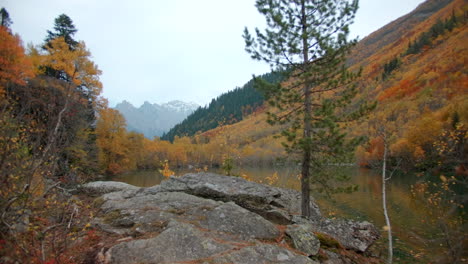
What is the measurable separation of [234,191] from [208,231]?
396 centimetres

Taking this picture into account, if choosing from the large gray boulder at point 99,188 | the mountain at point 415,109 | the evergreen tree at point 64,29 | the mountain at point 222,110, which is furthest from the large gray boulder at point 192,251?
the mountain at point 222,110

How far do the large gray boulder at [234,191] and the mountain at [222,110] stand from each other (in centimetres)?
14472

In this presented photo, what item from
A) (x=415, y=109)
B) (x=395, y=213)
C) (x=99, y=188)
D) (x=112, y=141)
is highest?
(x=112, y=141)

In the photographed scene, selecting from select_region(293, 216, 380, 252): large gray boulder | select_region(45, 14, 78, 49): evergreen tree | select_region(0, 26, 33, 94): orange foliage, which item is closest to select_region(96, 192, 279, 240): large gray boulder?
select_region(293, 216, 380, 252): large gray boulder

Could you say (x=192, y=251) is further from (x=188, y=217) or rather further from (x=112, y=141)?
(x=112, y=141)

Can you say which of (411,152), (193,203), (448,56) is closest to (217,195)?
(193,203)

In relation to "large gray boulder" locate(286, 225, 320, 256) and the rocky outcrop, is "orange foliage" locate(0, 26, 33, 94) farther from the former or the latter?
"large gray boulder" locate(286, 225, 320, 256)

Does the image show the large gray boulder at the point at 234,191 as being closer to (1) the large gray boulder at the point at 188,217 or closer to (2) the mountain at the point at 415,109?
(1) the large gray boulder at the point at 188,217

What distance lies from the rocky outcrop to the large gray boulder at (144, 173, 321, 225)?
0.04 m

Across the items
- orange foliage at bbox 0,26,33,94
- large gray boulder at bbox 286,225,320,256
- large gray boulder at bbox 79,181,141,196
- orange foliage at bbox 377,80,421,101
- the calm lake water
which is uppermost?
orange foliage at bbox 0,26,33,94

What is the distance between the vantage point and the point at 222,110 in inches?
6964

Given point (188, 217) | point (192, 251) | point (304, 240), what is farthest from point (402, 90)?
point (192, 251)

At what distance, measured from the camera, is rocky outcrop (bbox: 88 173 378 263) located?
415 cm

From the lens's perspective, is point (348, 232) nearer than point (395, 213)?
Yes
